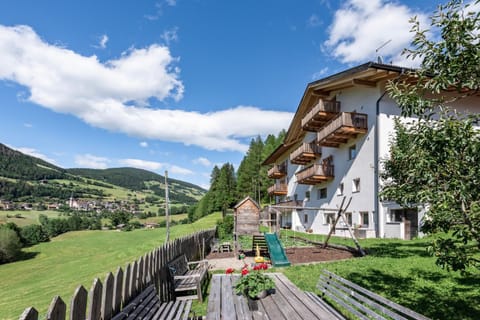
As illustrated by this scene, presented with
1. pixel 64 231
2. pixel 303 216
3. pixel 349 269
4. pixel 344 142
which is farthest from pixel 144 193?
pixel 349 269

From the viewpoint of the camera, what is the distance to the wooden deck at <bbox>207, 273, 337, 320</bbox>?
12.1ft

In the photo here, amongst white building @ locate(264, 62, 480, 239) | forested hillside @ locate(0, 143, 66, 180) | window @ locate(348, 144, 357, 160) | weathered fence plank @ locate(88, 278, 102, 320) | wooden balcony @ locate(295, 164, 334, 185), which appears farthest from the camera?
forested hillside @ locate(0, 143, 66, 180)

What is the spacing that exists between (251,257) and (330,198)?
1103 cm

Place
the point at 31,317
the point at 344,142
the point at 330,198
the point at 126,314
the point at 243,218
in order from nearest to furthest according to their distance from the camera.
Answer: the point at 31,317, the point at 126,314, the point at 243,218, the point at 344,142, the point at 330,198

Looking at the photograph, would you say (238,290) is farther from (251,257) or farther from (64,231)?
(64,231)

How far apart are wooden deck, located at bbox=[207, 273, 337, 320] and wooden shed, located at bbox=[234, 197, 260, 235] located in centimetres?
1371

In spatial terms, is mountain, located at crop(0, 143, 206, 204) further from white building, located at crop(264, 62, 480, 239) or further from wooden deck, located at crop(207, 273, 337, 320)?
wooden deck, located at crop(207, 273, 337, 320)

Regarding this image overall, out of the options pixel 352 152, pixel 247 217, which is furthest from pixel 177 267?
pixel 352 152

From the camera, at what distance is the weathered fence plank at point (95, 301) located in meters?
3.05

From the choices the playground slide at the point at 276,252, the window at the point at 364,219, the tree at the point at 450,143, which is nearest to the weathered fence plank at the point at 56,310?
the tree at the point at 450,143

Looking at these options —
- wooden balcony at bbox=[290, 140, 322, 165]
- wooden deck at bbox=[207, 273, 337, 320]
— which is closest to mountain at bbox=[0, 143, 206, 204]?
wooden balcony at bbox=[290, 140, 322, 165]

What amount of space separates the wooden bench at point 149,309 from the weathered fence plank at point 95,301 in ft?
1.21

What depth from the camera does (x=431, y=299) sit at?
566cm

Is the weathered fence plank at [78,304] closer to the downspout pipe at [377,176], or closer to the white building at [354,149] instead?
the white building at [354,149]
